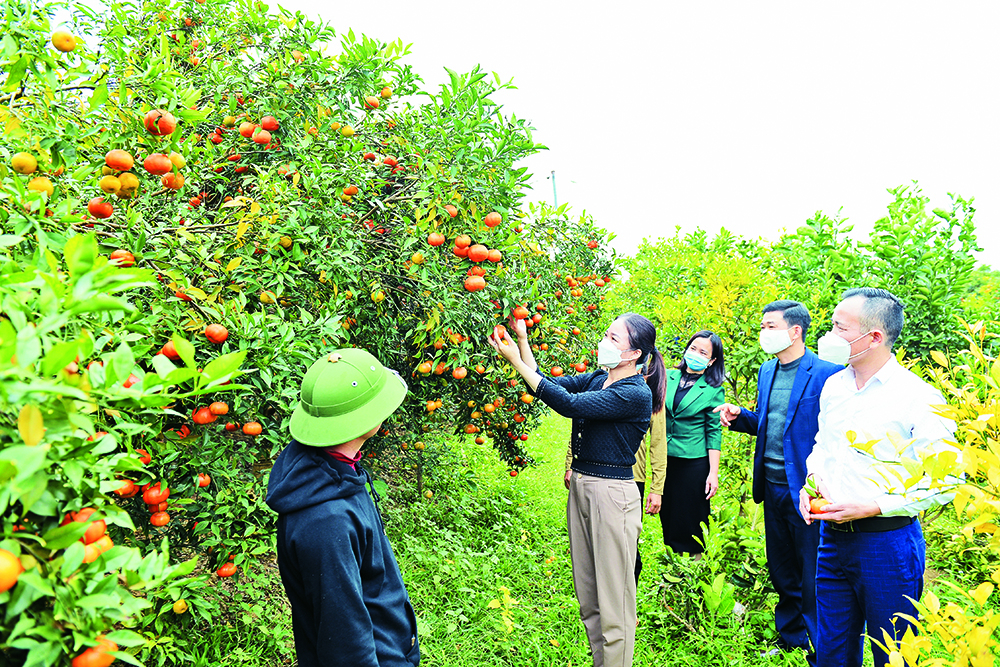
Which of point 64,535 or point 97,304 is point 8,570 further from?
point 97,304

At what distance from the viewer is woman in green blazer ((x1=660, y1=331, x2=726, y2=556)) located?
12.0 feet

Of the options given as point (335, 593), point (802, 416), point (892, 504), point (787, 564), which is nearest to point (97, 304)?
point (335, 593)

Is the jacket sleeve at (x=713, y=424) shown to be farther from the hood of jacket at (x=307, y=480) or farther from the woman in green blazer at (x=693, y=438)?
the hood of jacket at (x=307, y=480)

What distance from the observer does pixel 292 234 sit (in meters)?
2.28

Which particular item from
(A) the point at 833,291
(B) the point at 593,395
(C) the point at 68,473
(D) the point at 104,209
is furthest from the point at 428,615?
(A) the point at 833,291

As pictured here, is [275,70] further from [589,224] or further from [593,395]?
[589,224]

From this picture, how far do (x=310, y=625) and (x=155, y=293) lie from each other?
1.09m

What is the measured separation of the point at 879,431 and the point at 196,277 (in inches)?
99.6

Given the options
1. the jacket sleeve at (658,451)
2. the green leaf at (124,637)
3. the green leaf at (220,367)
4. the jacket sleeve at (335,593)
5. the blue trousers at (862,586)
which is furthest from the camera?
the jacket sleeve at (658,451)

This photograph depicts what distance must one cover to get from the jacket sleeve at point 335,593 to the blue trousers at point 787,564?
90.1 inches

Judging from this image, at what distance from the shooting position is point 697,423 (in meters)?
3.69

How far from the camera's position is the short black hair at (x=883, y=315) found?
2148mm

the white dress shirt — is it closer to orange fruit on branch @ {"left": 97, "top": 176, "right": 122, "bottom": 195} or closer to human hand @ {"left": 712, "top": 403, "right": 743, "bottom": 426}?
human hand @ {"left": 712, "top": 403, "right": 743, "bottom": 426}

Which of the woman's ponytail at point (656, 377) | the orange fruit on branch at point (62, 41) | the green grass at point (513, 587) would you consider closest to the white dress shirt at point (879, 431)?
the woman's ponytail at point (656, 377)
